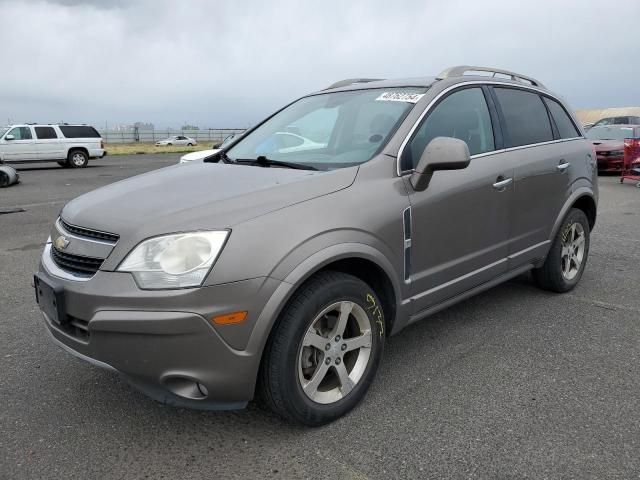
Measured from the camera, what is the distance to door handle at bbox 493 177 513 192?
354cm

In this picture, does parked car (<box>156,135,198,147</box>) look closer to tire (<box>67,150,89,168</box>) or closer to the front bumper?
tire (<box>67,150,89,168</box>)

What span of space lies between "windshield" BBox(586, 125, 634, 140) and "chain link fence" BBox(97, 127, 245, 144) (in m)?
36.8

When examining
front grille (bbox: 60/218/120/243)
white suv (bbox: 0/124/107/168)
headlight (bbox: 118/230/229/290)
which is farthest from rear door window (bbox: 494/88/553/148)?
white suv (bbox: 0/124/107/168)

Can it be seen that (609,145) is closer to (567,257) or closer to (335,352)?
(567,257)

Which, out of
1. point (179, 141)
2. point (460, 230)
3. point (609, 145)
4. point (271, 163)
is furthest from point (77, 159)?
point (179, 141)

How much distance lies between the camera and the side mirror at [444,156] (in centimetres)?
281

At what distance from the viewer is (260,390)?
98.8 inches

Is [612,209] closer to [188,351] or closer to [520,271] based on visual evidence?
[520,271]

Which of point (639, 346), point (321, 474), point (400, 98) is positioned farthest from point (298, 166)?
point (639, 346)

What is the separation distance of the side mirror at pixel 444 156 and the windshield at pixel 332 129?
29cm

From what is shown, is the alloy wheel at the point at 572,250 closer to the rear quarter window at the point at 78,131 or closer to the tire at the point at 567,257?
the tire at the point at 567,257

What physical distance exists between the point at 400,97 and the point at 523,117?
1279mm

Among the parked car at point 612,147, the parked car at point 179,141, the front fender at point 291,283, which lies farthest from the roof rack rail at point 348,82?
the parked car at point 179,141

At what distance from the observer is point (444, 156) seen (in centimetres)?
282
